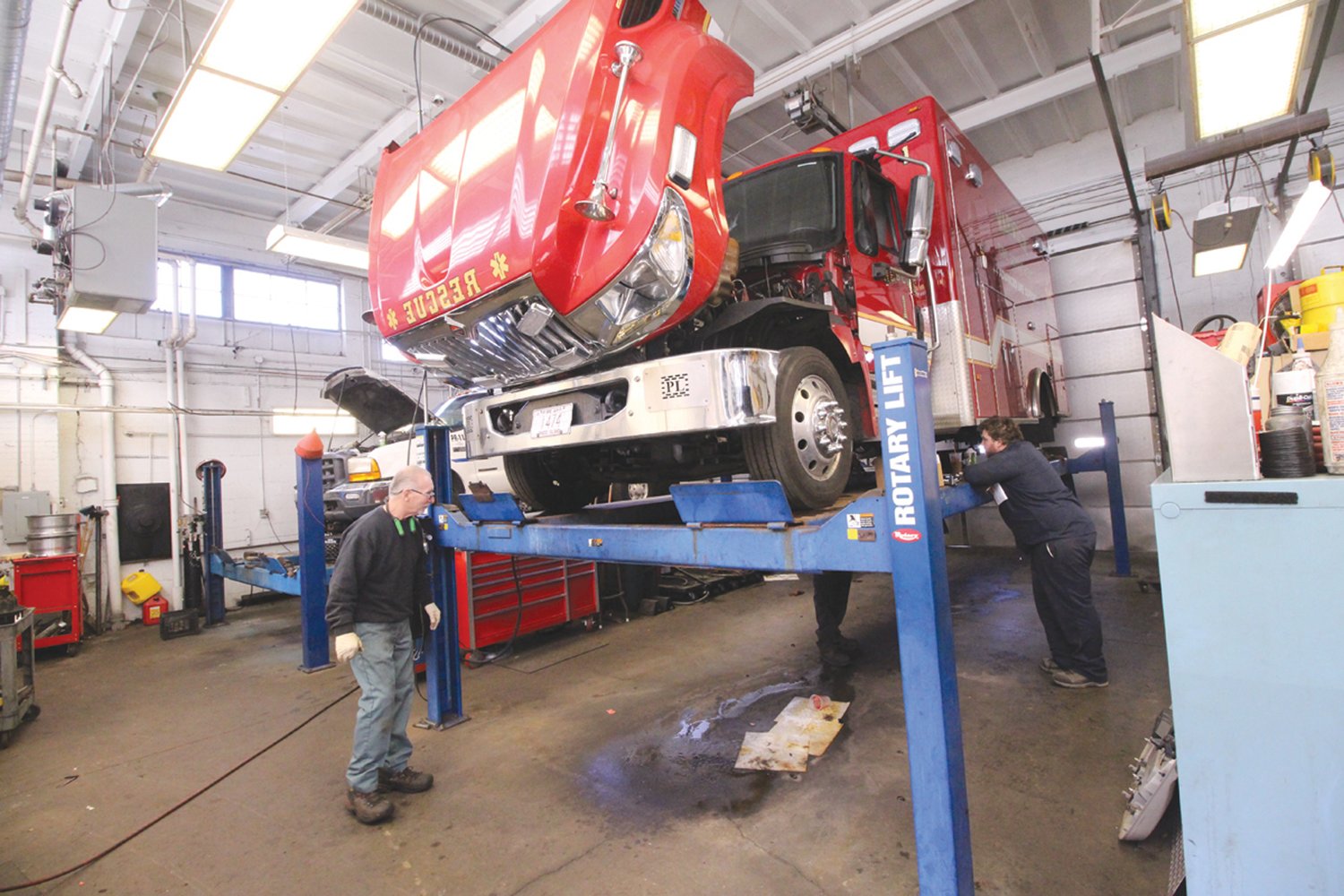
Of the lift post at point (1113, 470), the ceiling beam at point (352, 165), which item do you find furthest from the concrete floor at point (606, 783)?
the ceiling beam at point (352, 165)

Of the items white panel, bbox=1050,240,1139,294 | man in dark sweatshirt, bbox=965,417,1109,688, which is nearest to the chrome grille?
man in dark sweatshirt, bbox=965,417,1109,688

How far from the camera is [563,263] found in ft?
7.24

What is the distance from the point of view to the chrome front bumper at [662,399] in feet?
6.98

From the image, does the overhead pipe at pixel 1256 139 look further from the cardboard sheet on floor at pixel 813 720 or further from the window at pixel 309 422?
the window at pixel 309 422

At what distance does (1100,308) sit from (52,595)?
40.8ft

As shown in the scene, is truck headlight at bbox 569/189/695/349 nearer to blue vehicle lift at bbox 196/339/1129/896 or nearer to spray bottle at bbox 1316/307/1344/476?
blue vehicle lift at bbox 196/339/1129/896

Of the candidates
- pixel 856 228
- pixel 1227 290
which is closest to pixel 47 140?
pixel 856 228

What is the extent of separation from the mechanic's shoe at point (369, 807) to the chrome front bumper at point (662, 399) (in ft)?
5.49

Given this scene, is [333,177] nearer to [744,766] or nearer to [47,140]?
[47,140]

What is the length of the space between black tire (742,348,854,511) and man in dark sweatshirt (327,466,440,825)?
1731 mm

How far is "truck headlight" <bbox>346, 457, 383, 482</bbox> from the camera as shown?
604 centimetres

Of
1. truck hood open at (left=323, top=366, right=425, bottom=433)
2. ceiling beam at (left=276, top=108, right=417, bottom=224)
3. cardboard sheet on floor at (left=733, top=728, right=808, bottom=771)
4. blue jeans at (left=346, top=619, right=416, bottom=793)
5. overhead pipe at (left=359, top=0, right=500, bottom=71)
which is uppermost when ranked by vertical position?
ceiling beam at (left=276, top=108, right=417, bottom=224)

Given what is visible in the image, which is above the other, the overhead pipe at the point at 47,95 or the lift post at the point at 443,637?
the overhead pipe at the point at 47,95

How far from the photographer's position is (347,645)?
2738mm
